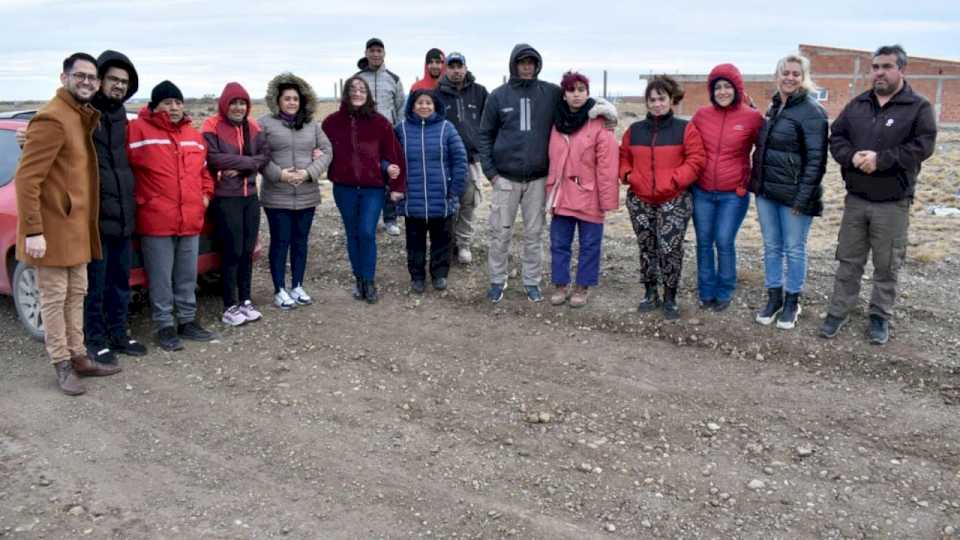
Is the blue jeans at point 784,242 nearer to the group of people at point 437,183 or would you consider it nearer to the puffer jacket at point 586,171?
the group of people at point 437,183

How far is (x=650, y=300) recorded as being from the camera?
659cm

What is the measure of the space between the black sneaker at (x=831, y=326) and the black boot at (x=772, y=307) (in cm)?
38

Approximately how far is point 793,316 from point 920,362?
0.96 m

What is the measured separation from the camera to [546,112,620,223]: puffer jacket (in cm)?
643

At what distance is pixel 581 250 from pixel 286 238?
2571 mm

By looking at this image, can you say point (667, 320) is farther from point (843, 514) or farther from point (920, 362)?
point (843, 514)

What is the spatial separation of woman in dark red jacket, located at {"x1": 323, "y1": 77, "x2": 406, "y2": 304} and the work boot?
132 inches

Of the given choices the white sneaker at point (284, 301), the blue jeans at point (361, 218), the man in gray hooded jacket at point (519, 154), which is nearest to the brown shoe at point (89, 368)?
the white sneaker at point (284, 301)

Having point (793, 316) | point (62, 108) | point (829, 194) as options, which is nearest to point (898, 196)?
point (793, 316)

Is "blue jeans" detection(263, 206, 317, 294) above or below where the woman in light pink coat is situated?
below

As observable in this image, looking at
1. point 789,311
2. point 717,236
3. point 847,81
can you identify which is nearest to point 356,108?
point 717,236

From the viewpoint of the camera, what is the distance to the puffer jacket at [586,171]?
21.1 feet

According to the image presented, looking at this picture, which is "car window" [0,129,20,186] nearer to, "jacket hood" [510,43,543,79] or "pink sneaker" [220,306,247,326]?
"pink sneaker" [220,306,247,326]

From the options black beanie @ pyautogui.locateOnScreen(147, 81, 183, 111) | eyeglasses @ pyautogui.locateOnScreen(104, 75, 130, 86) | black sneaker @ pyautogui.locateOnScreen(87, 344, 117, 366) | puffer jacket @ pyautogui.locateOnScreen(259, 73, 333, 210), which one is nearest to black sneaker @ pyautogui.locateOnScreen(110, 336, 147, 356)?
black sneaker @ pyautogui.locateOnScreen(87, 344, 117, 366)
